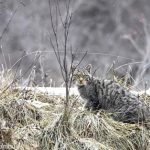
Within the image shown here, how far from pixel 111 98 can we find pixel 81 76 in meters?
0.50

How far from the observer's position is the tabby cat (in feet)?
28.5

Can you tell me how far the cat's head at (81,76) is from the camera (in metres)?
9.09

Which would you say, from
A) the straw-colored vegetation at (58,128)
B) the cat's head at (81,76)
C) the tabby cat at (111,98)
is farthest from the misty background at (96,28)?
the straw-colored vegetation at (58,128)

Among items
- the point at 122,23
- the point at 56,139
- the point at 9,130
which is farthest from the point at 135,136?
the point at 122,23

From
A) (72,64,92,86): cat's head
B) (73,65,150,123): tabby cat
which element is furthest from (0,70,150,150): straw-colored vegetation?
(72,64,92,86): cat's head

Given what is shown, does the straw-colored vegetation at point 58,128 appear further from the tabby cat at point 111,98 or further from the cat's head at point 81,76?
the cat's head at point 81,76

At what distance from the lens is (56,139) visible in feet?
26.8

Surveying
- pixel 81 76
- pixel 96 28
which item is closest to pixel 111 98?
pixel 81 76

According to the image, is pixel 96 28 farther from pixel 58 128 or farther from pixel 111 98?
pixel 58 128

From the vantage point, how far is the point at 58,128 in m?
8.23

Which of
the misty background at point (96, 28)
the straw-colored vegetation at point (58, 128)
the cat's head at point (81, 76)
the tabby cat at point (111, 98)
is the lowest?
the straw-colored vegetation at point (58, 128)

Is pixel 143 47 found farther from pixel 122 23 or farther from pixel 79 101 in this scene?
pixel 79 101

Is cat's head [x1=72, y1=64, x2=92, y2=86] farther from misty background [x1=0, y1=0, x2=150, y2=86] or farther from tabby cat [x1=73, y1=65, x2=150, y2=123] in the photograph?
misty background [x1=0, y1=0, x2=150, y2=86]

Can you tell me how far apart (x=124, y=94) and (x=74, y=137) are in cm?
86
